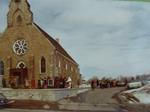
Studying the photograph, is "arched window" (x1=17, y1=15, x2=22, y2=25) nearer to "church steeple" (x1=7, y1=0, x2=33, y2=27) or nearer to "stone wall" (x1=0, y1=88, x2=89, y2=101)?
"church steeple" (x1=7, y1=0, x2=33, y2=27)

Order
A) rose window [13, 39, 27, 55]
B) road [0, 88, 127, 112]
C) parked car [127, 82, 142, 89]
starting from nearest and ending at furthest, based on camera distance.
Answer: rose window [13, 39, 27, 55], road [0, 88, 127, 112], parked car [127, 82, 142, 89]

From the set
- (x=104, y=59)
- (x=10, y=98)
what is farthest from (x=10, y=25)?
(x=104, y=59)

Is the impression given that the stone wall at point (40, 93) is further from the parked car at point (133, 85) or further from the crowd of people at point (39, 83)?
the parked car at point (133, 85)

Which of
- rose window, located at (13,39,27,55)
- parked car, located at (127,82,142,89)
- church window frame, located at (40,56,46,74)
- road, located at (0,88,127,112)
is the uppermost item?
rose window, located at (13,39,27,55)

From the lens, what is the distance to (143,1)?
9.00 feet

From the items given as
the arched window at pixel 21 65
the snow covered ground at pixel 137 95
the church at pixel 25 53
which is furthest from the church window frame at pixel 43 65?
the snow covered ground at pixel 137 95

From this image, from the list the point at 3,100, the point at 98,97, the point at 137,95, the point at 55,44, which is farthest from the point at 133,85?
the point at 3,100

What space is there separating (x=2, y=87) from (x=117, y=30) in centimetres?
88

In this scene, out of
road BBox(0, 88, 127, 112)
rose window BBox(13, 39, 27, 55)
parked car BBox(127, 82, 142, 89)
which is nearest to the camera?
rose window BBox(13, 39, 27, 55)

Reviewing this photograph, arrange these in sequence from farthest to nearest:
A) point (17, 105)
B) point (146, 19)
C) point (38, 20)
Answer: point (146, 19) → point (38, 20) → point (17, 105)

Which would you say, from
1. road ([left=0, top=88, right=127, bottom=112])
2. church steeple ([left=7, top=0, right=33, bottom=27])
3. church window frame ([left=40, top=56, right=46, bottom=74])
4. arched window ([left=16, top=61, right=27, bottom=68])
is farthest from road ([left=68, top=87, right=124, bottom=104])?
church steeple ([left=7, top=0, right=33, bottom=27])

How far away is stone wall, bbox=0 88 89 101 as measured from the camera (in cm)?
236

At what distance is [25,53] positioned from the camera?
2.38 m

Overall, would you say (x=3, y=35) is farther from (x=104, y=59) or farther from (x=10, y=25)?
(x=104, y=59)
